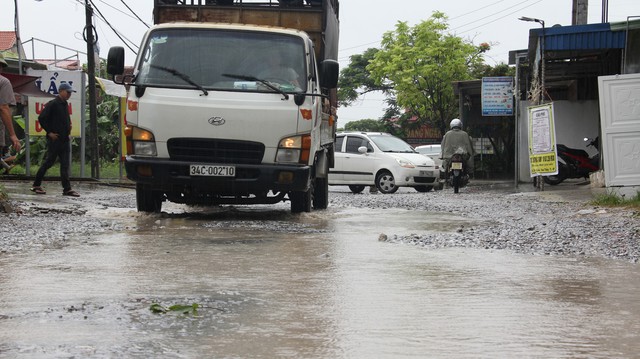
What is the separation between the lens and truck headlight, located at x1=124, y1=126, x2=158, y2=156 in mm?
10812

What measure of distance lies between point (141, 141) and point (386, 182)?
12347mm

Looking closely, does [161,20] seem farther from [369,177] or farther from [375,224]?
[369,177]

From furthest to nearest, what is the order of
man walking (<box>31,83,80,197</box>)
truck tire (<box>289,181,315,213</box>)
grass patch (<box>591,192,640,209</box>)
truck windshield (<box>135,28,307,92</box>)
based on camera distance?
1. man walking (<box>31,83,80,197</box>)
2. grass patch (<box>591,192,640,209</box>)
3. truck tire (<box>289,181,315,213</box>)
4. truck windshield (<box>135,28,307,92</box>)

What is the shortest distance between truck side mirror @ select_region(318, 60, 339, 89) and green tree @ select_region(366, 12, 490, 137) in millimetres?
36257

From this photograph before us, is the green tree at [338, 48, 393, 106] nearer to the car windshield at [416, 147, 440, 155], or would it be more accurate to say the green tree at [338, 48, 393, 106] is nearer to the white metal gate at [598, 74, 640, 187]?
the car windshield at [416, 147, 440, 155]

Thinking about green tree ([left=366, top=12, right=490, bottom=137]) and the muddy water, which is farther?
green tree ([left=366, top=12, right=490, bottom=137])

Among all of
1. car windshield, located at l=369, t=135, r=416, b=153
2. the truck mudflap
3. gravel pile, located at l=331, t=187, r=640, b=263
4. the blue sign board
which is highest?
the blue sign board

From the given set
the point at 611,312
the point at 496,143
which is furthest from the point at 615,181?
the point at 496,143

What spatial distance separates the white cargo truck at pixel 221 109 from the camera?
1075 cm

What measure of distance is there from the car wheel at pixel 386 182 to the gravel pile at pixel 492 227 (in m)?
7.08

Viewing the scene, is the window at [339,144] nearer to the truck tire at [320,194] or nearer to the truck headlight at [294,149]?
the truck tire at [320,194]

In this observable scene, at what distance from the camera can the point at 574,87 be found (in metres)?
27.0

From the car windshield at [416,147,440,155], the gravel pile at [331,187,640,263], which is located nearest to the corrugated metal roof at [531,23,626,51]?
the gravel pile at [331,187,640,263]

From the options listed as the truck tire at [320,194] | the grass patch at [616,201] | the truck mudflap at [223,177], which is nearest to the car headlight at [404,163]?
the truck tire at [320,194]
